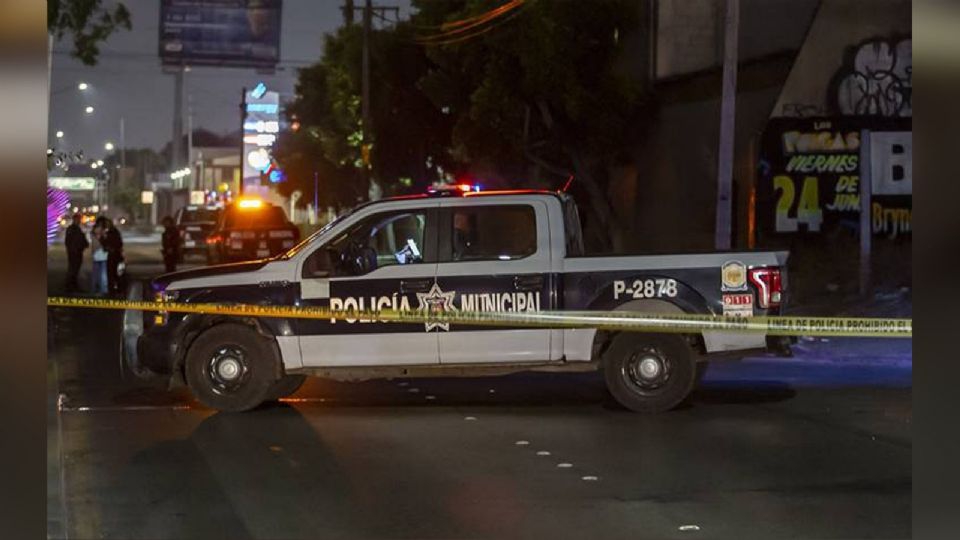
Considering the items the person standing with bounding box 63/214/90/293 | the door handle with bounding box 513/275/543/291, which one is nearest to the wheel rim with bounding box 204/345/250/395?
the door handle with bounding box 513/275/543/291

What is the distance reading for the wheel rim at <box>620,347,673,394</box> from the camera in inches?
423

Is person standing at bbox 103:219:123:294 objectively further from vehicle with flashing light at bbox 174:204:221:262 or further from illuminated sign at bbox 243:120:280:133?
illuminated sign at bbox 243:120:280:133

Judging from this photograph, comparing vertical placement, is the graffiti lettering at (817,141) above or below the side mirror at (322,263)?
above

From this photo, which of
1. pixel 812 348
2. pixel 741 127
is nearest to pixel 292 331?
pixel 812 348

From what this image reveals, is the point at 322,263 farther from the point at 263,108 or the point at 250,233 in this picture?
the point at 263,108

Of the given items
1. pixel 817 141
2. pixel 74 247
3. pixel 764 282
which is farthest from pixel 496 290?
pixel 74 247

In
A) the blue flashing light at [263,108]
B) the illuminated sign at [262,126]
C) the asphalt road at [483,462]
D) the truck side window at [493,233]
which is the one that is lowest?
the asphalt road at [483,462]

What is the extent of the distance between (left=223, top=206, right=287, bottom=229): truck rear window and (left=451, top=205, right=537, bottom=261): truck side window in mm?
21156

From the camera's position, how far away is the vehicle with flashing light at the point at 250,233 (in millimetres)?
30625

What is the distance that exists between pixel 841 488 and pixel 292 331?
4728 millimetres

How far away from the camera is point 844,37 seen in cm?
2208

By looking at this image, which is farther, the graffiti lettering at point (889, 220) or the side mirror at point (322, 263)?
the graffiti lettering at point (889, 220)

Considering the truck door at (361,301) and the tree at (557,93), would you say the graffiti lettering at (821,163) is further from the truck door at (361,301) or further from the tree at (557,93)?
the truck door at (361,301)

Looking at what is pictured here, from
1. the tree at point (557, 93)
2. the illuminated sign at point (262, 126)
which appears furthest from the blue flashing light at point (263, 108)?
the tree at point (557, 93)
